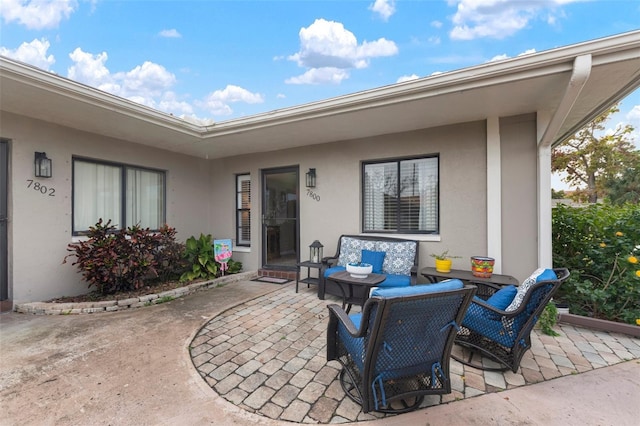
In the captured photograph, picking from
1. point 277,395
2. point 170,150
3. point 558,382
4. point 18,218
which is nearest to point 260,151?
point 170,150

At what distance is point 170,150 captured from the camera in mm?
5996

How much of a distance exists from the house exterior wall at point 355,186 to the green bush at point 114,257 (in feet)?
6.81

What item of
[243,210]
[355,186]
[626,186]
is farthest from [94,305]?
[626,186]

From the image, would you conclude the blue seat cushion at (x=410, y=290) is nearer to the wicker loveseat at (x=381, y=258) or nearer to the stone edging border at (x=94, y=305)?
the wicker loveseat at (x=381, y=258)

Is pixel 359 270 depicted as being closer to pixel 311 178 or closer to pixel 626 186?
pixel 311 178

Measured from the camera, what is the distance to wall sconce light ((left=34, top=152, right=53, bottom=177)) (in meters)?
4.16

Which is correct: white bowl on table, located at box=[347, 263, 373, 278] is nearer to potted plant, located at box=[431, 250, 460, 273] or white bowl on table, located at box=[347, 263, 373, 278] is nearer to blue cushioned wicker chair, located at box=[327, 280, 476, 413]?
potted plant, located at box=[431, 250, 460, 273]

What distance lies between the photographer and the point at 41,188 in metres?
4.25

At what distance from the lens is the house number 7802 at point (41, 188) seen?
4.15 meters

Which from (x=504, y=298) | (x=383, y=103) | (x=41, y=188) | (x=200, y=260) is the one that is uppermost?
(x=383, y=103)

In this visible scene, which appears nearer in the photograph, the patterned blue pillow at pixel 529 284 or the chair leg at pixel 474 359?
the patterned blue pillow at pixel 529 284

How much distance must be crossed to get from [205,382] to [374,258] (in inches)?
120

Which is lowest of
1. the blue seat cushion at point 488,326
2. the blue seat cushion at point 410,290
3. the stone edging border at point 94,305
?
the stone edging border at point 94,305

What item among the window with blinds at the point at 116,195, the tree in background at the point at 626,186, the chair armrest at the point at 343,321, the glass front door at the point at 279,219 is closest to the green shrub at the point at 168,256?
the window with blinds at the point at 116,195
